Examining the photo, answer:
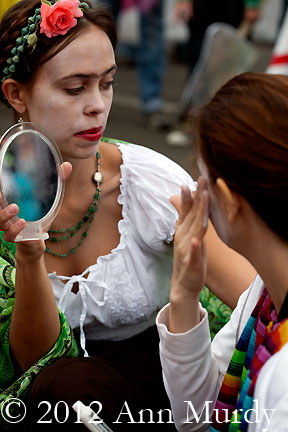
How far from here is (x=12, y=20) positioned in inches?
92.2

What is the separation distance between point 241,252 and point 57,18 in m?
0.98

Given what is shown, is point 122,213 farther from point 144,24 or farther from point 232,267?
point 144,24

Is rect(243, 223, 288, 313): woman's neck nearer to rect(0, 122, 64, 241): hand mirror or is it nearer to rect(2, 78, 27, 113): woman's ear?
rect(0, 122, 64, 241): hand mirror

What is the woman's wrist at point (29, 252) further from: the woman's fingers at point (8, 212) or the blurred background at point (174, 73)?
the blurred background at point (174, 73)

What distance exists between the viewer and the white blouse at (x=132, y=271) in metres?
2.34

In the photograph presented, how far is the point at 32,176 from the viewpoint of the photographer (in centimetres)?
211

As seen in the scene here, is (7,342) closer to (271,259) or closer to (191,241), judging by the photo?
(191,241)

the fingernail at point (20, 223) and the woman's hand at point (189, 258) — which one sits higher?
the woman's hand at point (189, 258)

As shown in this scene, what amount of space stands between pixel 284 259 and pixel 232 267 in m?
0.78

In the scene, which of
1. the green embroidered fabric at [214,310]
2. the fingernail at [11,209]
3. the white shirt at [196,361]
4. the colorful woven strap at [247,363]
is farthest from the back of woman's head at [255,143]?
the green embroidered fabric at [214,310]

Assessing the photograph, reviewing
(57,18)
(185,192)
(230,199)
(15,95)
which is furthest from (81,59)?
(230,199)

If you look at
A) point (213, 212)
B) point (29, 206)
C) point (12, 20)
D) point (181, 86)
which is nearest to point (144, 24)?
point (181, 86)

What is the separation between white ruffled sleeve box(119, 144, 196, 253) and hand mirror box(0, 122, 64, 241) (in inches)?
14.1

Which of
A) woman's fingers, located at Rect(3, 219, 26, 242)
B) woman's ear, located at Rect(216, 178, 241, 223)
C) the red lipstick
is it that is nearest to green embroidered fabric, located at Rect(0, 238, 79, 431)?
woman's fingers, located at Rect(3, 219, 26, 242)
